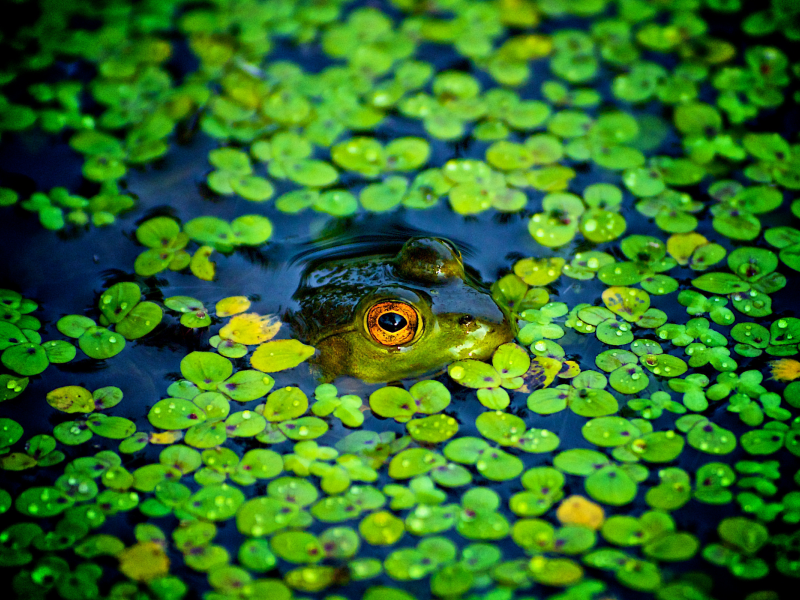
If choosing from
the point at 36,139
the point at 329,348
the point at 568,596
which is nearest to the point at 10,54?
the point at 36,139

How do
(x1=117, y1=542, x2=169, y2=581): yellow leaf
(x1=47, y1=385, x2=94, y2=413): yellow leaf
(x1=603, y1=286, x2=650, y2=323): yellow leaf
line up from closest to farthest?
(x1=117, y1=542, x2=169, y2=581): yellow leaf, (x1=47, y1=385, x2=94, y2=413): yellow leaf, (x1=603, y1=286, x2=650, y2=323): yellow leaf

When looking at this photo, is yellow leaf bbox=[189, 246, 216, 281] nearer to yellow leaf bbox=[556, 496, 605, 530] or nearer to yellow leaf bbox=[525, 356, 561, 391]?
yellow leaf bbox=[525, 356, 561, 391]

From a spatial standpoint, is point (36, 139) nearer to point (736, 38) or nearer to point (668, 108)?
point (668, 108)

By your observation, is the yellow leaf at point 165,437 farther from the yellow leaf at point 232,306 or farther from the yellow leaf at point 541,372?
the yellow leaf at point 541,372

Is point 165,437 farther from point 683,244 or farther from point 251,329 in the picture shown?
point 683,244

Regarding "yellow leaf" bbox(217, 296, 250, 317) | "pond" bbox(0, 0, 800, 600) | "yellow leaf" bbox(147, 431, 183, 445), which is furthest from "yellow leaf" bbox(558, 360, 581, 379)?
"yellow leaf" bbox(147, 431, 183, 445)

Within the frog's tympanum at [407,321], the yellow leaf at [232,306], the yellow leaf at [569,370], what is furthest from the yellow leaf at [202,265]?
the yellow leaf at [569,370]

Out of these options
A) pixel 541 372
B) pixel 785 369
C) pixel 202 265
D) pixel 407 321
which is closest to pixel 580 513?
pixel 541 372
